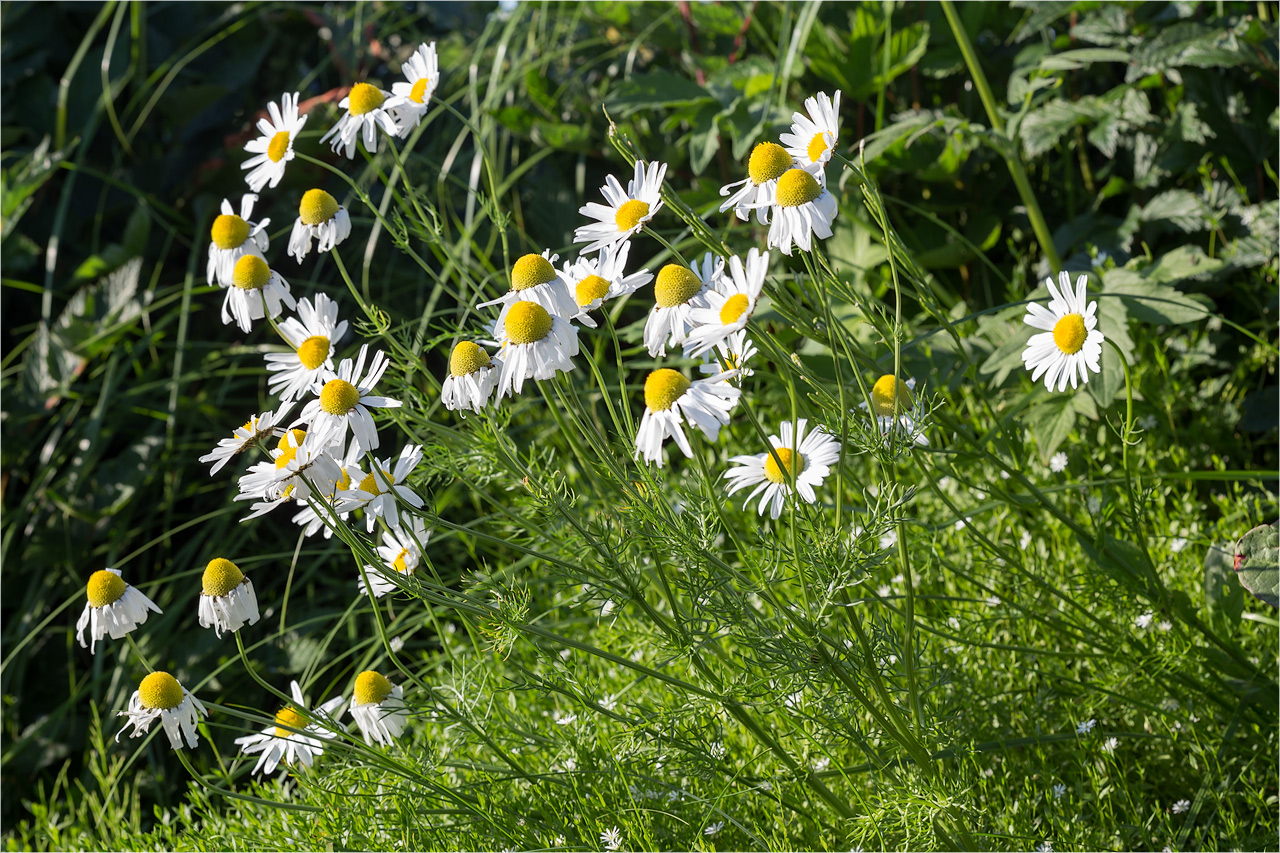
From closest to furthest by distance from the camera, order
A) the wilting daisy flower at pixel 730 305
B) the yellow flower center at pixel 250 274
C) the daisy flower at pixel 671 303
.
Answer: the wilting daisy flower at pixel 730 305, the daisy flower at pixel 671 303, the yellow flower center at pixel 250 274

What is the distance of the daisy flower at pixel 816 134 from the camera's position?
2.95 ft

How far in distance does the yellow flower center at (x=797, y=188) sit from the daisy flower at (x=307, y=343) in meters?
0.49

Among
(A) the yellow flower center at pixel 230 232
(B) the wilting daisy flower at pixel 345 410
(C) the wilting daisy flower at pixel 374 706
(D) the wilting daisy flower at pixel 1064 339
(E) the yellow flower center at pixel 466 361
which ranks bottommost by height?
(C) the wilting daisy flower at pixel 374 706

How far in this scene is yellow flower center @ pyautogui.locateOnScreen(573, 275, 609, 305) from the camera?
94 cm

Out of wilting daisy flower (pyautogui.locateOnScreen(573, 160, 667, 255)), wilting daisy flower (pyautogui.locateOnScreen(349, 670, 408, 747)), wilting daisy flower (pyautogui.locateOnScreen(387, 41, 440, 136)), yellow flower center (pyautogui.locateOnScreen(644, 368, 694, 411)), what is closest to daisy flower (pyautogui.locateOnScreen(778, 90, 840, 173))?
wilting daisy flower (pyautogui.locateOnScreen(573, 160, 667, 255))

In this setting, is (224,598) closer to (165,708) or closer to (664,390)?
(165,708)

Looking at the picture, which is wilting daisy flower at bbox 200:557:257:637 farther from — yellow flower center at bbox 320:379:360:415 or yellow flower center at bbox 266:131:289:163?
yellow flower center at bbox 266:131:289:163

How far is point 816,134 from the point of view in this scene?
954mm

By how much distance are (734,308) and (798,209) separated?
131 mm

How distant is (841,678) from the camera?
94 centimetres

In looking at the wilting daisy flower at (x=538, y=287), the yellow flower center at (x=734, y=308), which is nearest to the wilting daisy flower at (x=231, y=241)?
the wilting daisy flower at (x=538, y=287)

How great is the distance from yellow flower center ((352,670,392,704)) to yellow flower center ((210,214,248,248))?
520 millimetres

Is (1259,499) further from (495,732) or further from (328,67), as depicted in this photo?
(328,67)

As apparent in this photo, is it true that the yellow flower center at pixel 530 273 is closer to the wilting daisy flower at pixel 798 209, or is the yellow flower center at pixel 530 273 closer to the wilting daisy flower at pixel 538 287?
the wilting daisy flower at pixel 538 287
